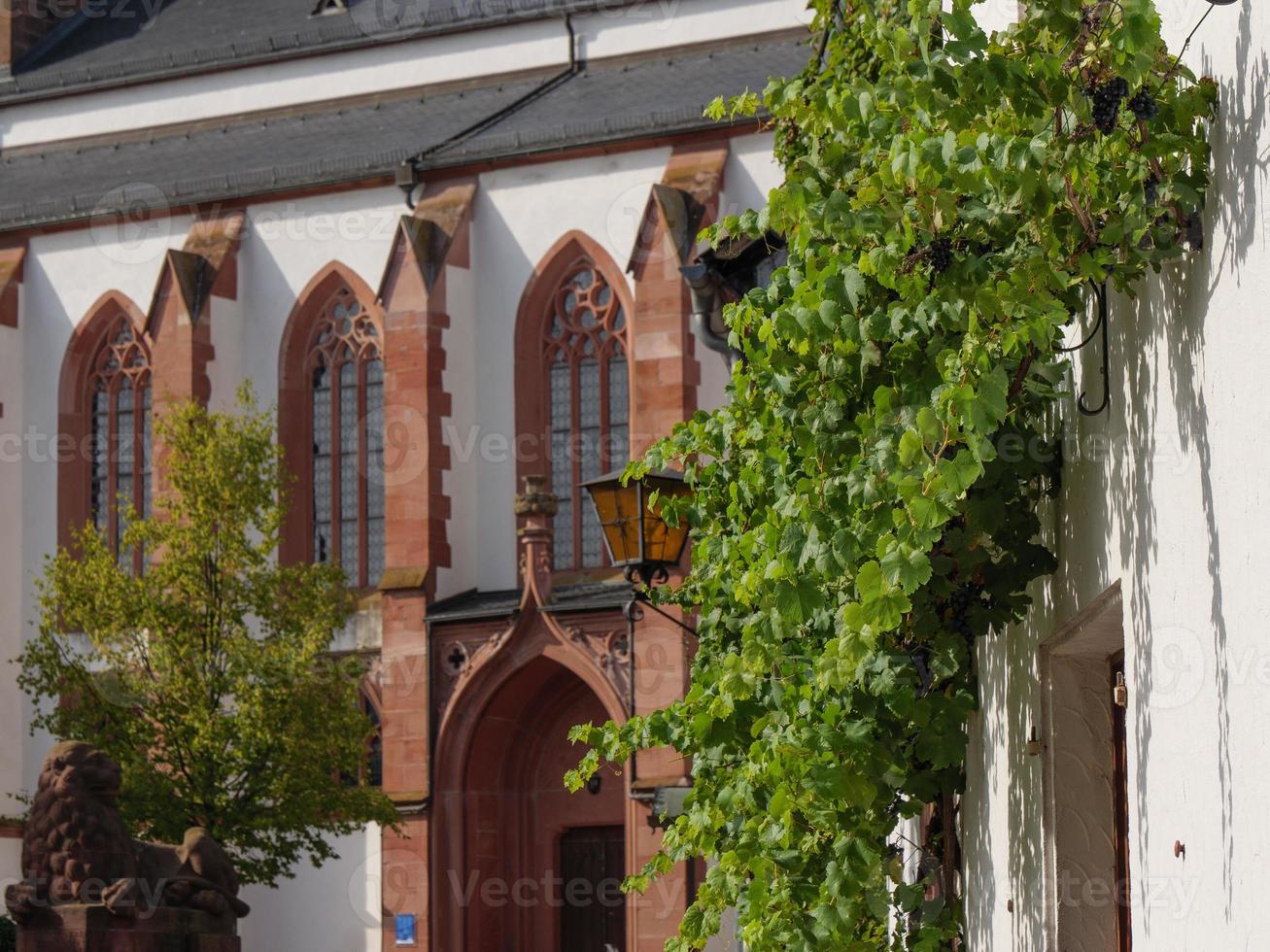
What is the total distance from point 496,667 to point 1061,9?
1026 inches

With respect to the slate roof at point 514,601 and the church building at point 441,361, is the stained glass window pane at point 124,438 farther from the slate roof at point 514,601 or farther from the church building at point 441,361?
the slate roof at point 514,601

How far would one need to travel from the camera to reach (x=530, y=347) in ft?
108

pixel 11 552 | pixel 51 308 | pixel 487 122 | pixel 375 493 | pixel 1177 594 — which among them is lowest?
pixel 1177 594

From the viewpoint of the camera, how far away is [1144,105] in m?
4.80

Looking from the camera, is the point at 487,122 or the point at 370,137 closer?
the point at 487,122

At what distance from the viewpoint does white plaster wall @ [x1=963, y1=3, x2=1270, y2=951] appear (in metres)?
4.48

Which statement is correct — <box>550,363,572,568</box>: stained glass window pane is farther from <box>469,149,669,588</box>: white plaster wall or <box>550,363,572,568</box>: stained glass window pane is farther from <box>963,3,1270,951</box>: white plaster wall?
<box>963,3,1270,951</box>: white plaster wall

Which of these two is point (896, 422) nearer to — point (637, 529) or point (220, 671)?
point (637, 529)

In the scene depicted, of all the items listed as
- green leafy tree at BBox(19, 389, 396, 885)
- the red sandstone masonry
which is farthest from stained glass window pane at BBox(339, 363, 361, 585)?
green leafy tree at BBox(19, 389, 396, 885)

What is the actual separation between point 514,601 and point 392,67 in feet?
33.3

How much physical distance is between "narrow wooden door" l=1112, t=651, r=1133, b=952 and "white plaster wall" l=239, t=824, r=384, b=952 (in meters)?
25.0

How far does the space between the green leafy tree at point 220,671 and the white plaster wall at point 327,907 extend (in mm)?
3046

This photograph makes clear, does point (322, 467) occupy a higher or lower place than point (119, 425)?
lower

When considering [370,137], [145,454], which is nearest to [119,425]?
[145,454]
